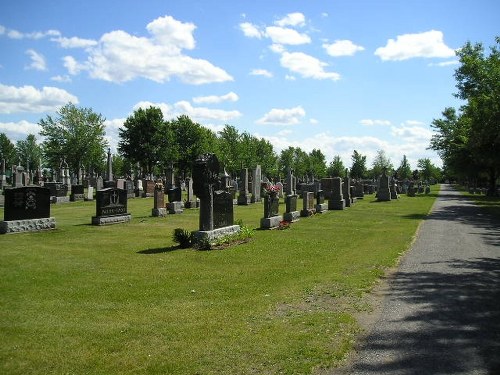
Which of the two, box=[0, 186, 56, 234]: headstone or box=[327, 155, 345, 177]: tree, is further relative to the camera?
box=[327, 155, 345, 177]: tree

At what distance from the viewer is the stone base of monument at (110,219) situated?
1766 cm

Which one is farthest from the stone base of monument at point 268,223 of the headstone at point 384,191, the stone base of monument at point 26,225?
the headstone at point 384,191

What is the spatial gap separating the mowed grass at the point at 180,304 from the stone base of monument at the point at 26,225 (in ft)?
4.01

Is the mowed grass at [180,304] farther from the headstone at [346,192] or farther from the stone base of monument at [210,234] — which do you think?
the headstone at [346,192]

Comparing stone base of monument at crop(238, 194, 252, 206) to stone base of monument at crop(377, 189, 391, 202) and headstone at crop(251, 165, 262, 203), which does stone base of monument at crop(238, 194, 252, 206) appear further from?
stone base of monument at crop(377, 189, 391, 202)

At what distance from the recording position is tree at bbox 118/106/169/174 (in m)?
62.4

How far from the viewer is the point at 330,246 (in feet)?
42.8

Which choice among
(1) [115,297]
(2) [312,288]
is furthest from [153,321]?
(2) [312,288]

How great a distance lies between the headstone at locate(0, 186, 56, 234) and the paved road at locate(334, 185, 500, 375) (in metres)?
12.7

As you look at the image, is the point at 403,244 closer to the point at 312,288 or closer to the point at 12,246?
the point at 312,288

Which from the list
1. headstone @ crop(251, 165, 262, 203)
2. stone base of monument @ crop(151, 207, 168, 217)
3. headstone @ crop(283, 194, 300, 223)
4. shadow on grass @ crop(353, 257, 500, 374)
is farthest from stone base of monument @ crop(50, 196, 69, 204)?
shadow on grass @ crop(353, 257, 500, 374)

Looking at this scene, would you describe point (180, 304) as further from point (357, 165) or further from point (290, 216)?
point (357, 165)

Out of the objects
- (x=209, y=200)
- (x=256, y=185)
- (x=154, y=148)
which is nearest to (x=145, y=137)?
(x=154, y=148)

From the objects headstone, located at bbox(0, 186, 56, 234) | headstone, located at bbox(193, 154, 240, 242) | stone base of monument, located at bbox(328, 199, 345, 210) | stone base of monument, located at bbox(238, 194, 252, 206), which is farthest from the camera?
stone base of monument, located at bbox(238, 194, 252, 206)
